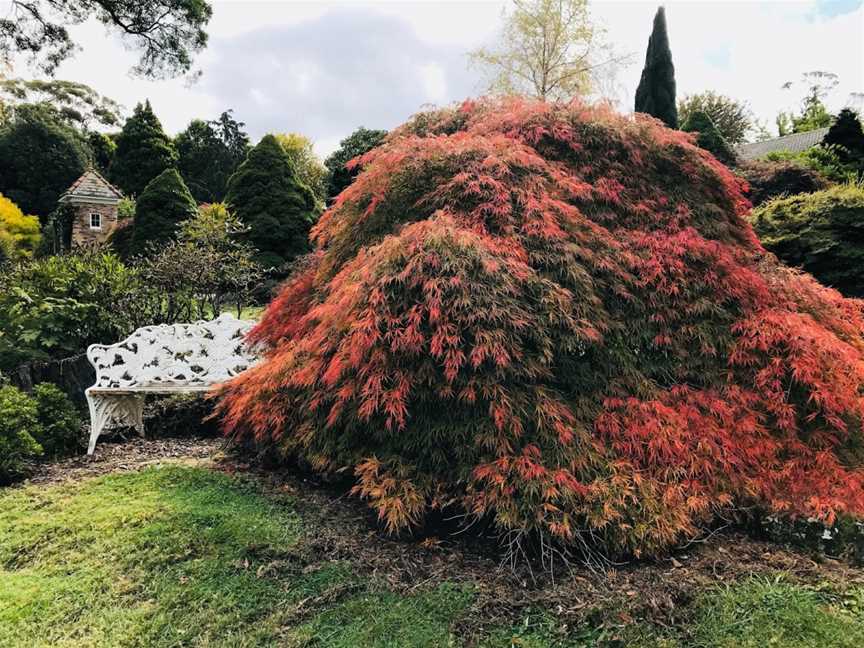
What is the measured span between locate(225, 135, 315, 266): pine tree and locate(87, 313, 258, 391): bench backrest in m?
7.82

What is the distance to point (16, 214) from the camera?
1880cm

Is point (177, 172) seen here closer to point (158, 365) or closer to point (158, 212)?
point (158, 212)

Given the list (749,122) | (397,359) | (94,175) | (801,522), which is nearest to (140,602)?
(397,359)

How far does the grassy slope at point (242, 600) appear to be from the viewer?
2.24 m

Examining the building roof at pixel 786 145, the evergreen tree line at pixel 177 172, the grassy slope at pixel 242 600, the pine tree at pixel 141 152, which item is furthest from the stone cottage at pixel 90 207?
the building roof at pixel 786 145

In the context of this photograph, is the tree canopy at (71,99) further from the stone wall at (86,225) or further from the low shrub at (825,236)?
the low shrub at (825,236)

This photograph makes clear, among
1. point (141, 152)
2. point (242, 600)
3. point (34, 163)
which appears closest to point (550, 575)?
point (242, 600)

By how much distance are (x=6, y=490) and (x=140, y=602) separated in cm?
206

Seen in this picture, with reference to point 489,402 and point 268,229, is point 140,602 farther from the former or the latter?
point 268,229

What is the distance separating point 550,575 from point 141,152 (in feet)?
85.3

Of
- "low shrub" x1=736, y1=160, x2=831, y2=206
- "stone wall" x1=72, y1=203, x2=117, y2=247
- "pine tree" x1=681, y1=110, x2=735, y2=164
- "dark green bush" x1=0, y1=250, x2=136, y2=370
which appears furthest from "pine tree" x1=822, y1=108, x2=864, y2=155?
"stone wall" x1=72, y1=203, x2=117, y2=247

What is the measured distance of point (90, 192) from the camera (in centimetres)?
1922

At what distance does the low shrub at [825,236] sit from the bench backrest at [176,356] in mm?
6396

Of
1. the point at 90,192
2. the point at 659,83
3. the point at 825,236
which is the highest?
the point at 659,83
